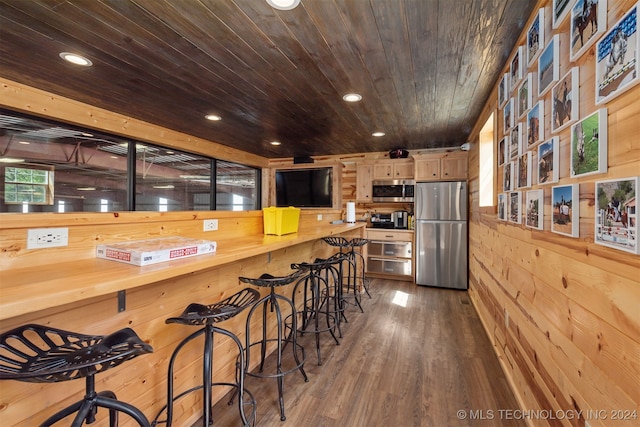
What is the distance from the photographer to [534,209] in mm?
1577

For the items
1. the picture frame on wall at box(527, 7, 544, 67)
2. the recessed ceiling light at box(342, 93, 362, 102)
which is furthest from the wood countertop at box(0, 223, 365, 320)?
the recessed ceiling light at box(342, 93, 362, 102)

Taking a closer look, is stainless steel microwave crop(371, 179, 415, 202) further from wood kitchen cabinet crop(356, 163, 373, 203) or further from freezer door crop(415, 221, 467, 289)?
freezer door crop(415, 221, 467, 289)

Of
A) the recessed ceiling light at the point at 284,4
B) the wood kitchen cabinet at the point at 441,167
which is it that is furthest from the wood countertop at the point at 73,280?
the wood kitchen cabinet at the point at 441,167

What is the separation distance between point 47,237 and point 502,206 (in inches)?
112

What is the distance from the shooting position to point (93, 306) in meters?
1.14

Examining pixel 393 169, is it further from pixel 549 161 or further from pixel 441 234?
pixel 549 161

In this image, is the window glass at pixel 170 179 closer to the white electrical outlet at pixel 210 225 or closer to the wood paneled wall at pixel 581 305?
the white electrical outlet at pixel 210 225

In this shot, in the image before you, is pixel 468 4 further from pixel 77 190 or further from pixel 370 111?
pixel 77 190

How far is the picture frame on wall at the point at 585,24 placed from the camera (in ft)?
3.16

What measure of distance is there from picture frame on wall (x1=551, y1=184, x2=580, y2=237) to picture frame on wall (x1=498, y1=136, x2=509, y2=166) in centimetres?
104

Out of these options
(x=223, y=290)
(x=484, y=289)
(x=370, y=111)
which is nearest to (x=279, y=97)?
(x=370, y=111)

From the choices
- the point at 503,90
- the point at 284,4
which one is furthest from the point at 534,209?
the point at 284,4

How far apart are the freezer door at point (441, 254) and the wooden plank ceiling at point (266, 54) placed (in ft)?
5.93

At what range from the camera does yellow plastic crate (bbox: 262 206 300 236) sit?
2.15 metres
